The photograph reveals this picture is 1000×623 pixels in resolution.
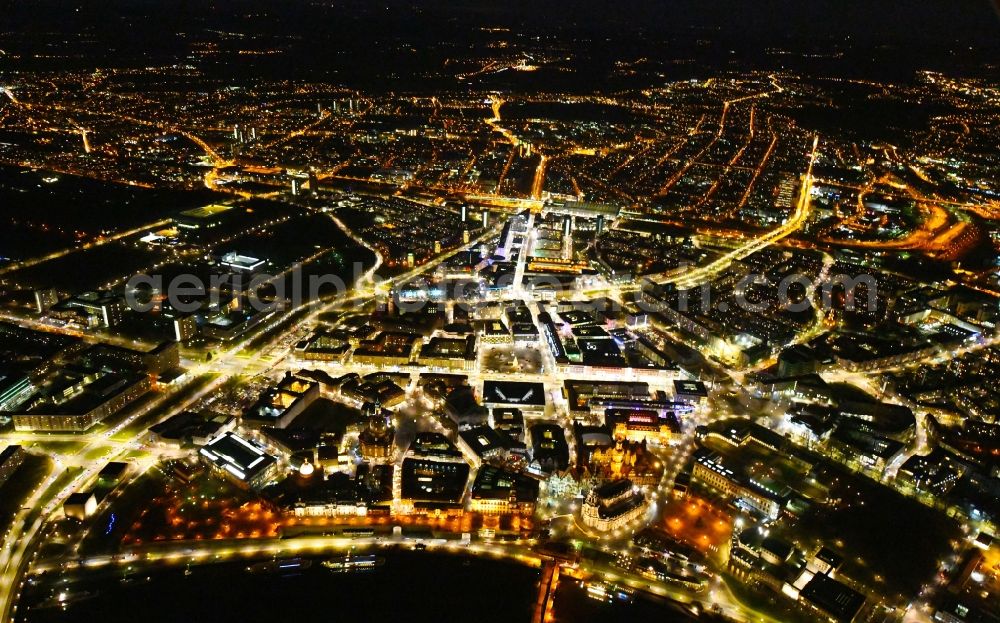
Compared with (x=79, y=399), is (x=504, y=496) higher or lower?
higher

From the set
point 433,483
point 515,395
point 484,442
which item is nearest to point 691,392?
point 515,395

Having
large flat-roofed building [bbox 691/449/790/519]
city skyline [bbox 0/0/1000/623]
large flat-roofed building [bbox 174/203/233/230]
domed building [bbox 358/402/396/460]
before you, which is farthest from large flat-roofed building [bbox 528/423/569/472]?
large flat-roofed building [bbox 174/203/233/230]

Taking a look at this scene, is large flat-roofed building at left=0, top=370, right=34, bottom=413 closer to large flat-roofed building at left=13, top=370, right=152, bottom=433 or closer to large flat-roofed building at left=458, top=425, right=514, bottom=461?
large flat-roofed building at left=13, top=370, right=152, bottom=433

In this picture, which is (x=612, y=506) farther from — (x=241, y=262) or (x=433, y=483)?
(x=241, y=262)

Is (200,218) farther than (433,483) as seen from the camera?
Yes

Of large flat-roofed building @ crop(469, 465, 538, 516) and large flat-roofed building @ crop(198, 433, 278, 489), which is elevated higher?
large flat-roofed building @ crop(469, 465, 538, 516)

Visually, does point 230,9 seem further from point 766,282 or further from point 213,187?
point 766,282

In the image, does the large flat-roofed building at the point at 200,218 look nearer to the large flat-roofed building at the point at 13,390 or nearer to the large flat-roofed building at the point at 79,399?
the large flat-roofed building at the point at 79,399
